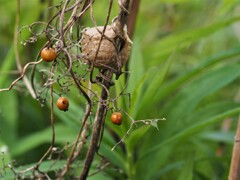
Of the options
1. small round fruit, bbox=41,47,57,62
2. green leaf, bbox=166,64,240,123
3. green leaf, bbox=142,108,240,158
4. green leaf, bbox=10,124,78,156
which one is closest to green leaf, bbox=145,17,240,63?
green leaf, bbox=166,64,240,123

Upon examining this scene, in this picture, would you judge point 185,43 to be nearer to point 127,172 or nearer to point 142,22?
point 127,172

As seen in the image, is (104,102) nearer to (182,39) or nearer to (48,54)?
(48,54)

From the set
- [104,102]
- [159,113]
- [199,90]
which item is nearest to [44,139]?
[159,113]

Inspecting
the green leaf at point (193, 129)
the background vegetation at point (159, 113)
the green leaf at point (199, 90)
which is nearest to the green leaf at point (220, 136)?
the background vegetation at point (159, 113)

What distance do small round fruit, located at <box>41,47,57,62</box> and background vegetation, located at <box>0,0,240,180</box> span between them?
0.29 metres

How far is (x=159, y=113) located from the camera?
1616 millimetres

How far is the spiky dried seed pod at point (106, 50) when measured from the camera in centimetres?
107

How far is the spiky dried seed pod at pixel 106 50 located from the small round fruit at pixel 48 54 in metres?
0.06

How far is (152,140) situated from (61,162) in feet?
0.94

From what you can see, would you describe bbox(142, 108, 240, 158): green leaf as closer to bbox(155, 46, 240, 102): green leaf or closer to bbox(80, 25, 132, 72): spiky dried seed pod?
bbox(155, 46, 240, 102): green leaf

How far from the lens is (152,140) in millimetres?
1521

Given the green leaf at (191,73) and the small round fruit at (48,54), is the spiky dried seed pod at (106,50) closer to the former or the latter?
the small round fruit at (48,54)

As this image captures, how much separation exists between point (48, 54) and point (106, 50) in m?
0.12

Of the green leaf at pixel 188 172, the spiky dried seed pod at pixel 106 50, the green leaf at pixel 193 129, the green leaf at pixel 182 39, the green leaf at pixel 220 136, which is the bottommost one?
the green leaf at pixel 220 136
